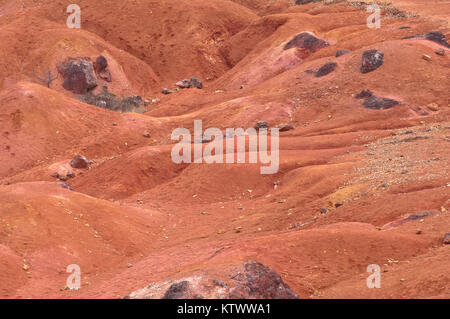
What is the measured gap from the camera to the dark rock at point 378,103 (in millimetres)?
30188

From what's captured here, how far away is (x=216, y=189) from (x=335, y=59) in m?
15.3

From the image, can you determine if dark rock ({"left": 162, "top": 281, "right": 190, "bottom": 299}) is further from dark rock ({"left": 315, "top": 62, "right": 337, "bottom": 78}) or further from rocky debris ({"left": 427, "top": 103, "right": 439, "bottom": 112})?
dark rock ({"left": 315, "top": 62, "right": 337, "bottom": 78})

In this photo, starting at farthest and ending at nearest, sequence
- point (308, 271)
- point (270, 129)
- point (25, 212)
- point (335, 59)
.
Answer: point (335, 59) < point (270, 129) < point (25, 212) < point (308, 271)

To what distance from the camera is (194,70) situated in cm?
4900

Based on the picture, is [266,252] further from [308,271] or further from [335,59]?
[335,59]

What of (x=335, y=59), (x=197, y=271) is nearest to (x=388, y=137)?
(x=335, y=59)

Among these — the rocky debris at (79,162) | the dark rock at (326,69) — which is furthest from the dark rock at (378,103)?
the rocky debris at (79,162)

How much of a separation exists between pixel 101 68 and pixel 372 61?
19661 millimetres


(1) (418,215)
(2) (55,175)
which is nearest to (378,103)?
(2) (55,175)

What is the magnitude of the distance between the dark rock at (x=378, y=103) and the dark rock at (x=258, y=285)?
67.1 feet

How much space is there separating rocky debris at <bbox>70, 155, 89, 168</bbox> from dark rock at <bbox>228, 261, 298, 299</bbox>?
63.8ft

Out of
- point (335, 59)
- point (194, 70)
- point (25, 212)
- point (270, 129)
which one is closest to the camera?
point (25, 212)

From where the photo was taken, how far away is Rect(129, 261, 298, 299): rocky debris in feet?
33.6

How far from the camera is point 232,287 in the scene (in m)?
10.5
